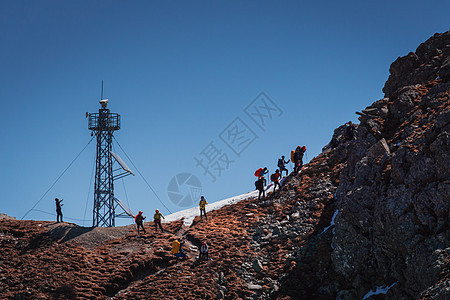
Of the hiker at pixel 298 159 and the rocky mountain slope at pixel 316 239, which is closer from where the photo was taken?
the rocky mountain slope at pixel 316 239

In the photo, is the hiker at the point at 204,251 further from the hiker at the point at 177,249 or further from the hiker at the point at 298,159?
the hiker at the point at 298,159

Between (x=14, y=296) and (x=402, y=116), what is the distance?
94.7 feet

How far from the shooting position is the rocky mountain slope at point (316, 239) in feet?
87.0

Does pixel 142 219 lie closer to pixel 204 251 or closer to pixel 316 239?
pixel 204 251

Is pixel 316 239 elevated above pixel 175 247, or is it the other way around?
pixel 175 247

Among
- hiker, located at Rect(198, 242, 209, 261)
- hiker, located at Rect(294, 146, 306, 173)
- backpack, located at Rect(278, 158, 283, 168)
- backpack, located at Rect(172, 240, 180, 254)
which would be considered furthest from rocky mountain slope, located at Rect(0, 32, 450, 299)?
backpack, located at Rect(278, 158, 283, 168)

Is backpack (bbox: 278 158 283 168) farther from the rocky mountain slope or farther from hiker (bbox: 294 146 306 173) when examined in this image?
the rocky mountain slope

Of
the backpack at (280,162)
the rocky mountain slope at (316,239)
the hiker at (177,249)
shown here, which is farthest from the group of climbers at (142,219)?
the backpack at (280,162)

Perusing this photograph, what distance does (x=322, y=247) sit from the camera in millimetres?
32000

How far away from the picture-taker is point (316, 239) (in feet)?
109

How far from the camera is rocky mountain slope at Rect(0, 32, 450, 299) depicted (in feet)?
87.0

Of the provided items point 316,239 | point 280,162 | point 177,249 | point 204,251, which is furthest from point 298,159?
point 177,249

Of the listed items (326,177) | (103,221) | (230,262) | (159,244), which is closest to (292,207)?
(326,177)

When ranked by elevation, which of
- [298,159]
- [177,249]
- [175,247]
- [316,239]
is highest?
[298,159]
